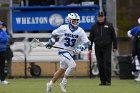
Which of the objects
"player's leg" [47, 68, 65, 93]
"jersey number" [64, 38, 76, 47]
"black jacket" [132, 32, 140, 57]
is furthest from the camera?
"black jacket" [132, 32, 140, 57]

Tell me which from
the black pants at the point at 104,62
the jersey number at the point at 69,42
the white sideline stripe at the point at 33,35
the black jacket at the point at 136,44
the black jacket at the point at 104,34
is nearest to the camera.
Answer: the jersey number at the point at 69,42

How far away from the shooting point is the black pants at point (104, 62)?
61.1ft

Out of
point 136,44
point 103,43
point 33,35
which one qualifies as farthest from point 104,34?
point 33,35

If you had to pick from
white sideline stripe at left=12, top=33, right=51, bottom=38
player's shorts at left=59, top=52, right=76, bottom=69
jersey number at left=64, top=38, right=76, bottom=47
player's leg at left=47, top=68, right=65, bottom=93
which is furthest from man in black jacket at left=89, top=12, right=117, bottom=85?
white sideline stripe at left=12, top=33, right=51, bottom=38

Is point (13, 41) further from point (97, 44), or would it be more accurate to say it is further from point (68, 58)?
point (68, 58)

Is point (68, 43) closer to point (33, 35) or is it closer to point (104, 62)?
point (104, 62)

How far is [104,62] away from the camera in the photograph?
18.7m

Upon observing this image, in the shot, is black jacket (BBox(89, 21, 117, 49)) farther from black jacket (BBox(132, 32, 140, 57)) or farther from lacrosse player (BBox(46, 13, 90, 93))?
lacrosse player (BBox(46, 13, 90, 93))

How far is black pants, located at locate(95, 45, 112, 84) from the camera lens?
733 inches

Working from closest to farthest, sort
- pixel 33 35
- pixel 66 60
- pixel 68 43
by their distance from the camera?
pixel 66 60, pixel 68 43, pixel 33 35

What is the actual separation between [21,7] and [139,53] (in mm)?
6090

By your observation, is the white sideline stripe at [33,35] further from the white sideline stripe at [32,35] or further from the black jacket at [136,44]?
the black jacket at [136,44]

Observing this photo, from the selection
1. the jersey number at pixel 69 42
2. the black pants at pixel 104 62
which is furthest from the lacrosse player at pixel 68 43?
the black pants at pixel 104 62

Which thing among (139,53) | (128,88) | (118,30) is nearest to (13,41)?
(118,30)
